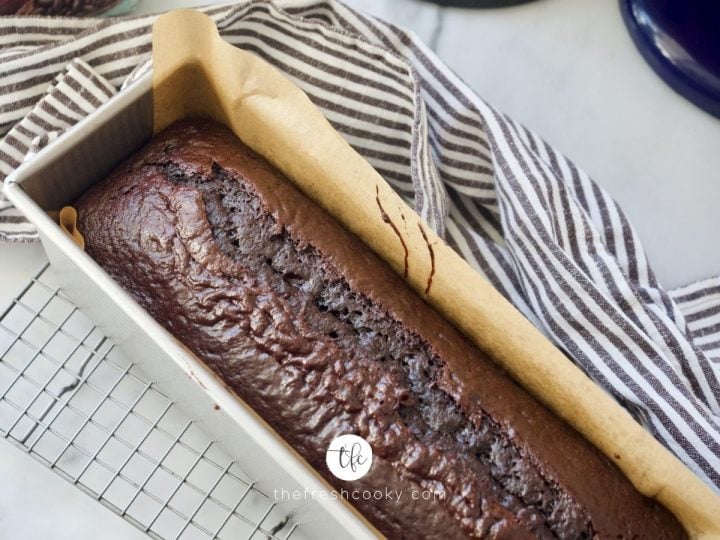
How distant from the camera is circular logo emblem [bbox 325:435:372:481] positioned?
102 cm

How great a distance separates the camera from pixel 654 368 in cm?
120

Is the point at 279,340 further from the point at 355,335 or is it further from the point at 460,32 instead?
the point at 460,32

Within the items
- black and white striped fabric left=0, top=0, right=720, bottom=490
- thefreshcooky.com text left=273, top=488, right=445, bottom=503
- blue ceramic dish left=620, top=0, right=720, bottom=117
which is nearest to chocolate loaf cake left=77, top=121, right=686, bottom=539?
thefreshcooky.com text left=273, top=488, right=445, bottom=503

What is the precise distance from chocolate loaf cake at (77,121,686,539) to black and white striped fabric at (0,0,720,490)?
170mm

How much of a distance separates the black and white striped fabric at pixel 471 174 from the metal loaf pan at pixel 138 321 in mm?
153

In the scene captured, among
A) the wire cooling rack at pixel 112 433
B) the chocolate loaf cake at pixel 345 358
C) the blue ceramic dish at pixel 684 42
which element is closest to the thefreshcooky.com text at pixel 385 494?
the chocolate loaf cake at pixel 345 358

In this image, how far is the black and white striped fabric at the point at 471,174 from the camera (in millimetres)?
1215

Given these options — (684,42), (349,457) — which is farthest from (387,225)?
(684,42)

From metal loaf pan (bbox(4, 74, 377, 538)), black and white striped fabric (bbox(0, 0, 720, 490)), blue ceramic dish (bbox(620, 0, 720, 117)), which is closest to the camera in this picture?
metal loaf pan (bbox(4, 74, 377, 538))

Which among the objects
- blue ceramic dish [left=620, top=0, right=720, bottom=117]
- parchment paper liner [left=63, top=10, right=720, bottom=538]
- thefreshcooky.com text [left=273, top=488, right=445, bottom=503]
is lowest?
thefreshcooky.com text [left=273, top=488, right=445, bottom=503]

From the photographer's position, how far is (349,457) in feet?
3.36

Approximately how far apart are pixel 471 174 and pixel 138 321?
60 cm

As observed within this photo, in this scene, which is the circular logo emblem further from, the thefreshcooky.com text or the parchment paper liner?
the parchment paper liner

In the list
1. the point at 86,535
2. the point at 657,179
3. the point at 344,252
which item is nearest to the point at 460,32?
the point at 657,179
